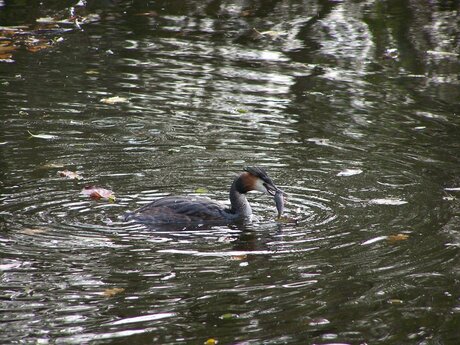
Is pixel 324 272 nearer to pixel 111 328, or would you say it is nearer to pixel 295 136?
pixel 111 328

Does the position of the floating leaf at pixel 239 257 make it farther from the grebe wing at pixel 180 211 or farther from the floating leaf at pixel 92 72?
the floating leaf at pixel 92 72

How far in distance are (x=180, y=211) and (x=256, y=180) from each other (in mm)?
936

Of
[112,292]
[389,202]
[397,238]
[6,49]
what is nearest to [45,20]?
[6,49]

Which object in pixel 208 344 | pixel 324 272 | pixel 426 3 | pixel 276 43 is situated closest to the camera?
pixel 208 344

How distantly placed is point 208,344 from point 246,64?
10616mm

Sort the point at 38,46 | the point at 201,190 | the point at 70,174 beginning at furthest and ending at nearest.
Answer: the point at 38,46, the point at 70,174, the point at 201,190

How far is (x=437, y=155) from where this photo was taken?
1230 centimetres

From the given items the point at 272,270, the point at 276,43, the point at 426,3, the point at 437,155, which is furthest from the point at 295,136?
the point at 426,3

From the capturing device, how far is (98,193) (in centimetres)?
1073

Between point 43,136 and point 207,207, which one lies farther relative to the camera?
point 43,136

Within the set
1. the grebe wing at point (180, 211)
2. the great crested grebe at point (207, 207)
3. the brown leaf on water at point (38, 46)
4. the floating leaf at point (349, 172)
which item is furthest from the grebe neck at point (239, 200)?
the brown leaf on water at point (38, 46)

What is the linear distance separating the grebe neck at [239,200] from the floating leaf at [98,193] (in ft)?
4.35

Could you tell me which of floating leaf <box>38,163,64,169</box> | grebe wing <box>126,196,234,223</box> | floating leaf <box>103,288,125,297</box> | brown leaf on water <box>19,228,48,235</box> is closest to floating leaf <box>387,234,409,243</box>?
grebe wing <box>126,196,234,223</box>

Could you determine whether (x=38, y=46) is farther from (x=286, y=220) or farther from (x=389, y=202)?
(x=389, y=202)
